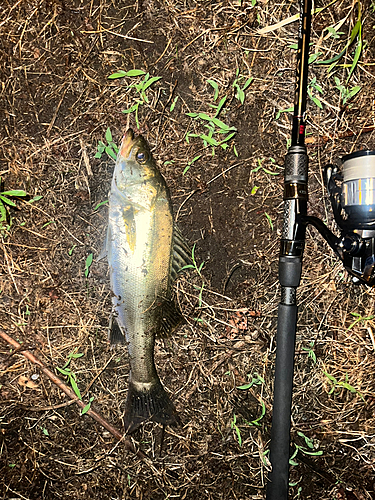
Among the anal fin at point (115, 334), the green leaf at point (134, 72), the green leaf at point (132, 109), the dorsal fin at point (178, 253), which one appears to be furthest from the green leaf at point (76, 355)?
the green leaf at point (134, 72)

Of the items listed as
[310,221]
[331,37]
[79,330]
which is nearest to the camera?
[310,221]

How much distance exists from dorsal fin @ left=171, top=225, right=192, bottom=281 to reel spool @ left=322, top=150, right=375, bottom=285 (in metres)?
0.84

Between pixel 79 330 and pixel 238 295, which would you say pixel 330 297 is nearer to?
pixel 238 295

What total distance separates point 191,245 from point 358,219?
3.57ft

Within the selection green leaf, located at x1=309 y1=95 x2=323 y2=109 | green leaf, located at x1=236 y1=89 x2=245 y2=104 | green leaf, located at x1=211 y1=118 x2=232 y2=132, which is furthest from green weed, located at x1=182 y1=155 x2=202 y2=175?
green leaf, located at x1=309 y1=95 x2=323 y2=109

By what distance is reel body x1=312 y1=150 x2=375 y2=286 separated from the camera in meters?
2.03

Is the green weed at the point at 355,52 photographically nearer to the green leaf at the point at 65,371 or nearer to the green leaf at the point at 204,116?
the green leaf at the point at 204,116

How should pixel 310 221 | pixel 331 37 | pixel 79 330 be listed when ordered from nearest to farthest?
pixel 310 221 < pixel 331 37 < pixel 79 330

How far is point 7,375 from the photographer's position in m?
2.70

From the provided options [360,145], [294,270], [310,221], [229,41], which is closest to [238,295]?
[294,270]

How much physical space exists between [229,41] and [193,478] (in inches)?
122

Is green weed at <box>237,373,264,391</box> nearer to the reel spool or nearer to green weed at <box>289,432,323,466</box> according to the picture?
green weed at <box>289,432,323,466</box>

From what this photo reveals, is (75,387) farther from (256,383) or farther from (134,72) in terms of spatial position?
(134,72)

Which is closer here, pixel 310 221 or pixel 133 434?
pixel 310 221
